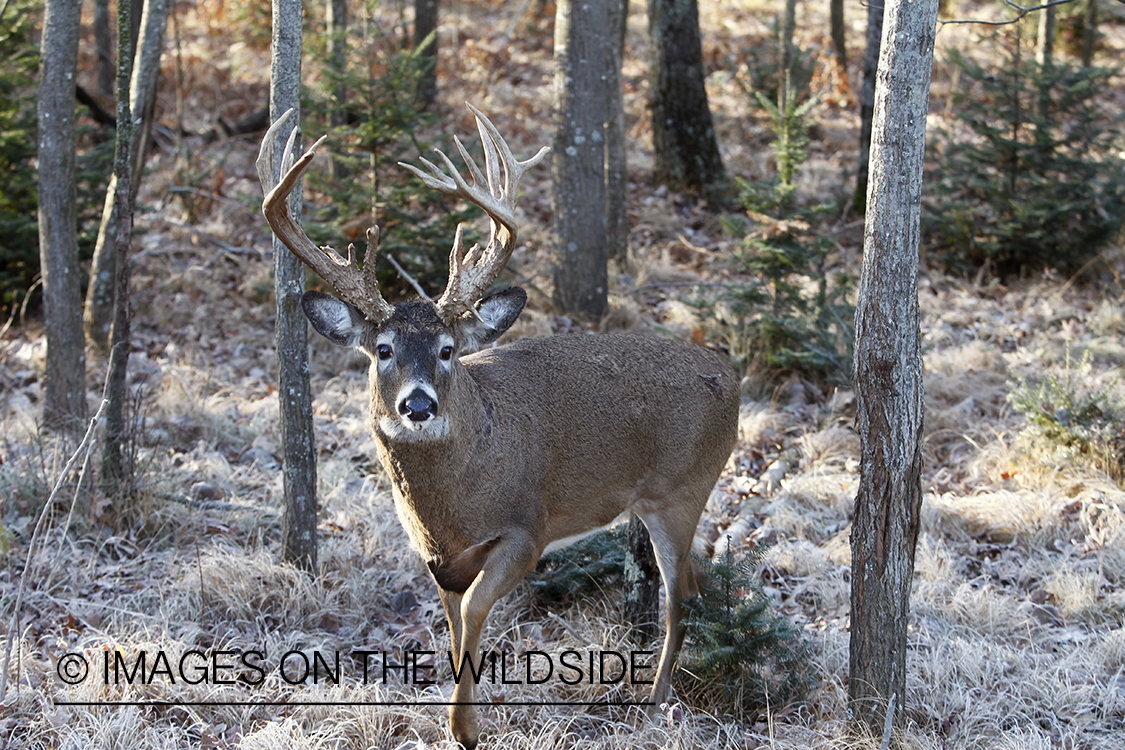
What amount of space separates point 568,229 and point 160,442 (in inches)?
164

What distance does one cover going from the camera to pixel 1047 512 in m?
6.23

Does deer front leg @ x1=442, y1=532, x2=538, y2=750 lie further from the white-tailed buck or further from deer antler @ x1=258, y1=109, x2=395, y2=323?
deer antler @ x1=258, y1=109, x2=395, y2=323

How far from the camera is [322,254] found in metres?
4.14

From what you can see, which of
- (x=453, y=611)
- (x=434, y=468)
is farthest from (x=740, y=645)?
(x=434, y=468)

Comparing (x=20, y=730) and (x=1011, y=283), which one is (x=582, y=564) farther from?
(x=1011, y=283)

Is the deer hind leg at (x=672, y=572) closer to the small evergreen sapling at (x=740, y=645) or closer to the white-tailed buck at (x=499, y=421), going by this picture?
the white-tailed buck at (x=499, y=421)

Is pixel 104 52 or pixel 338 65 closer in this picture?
pixel 338 65

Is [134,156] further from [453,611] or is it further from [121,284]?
[453,611]

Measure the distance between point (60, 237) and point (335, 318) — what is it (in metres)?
3.87

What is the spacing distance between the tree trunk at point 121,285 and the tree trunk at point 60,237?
3.04ft

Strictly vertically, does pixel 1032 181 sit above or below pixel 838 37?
below

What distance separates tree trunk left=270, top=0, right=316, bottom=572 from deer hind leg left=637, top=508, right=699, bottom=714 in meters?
1.98

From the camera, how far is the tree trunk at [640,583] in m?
5.20

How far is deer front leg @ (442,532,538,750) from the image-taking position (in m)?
4.18
